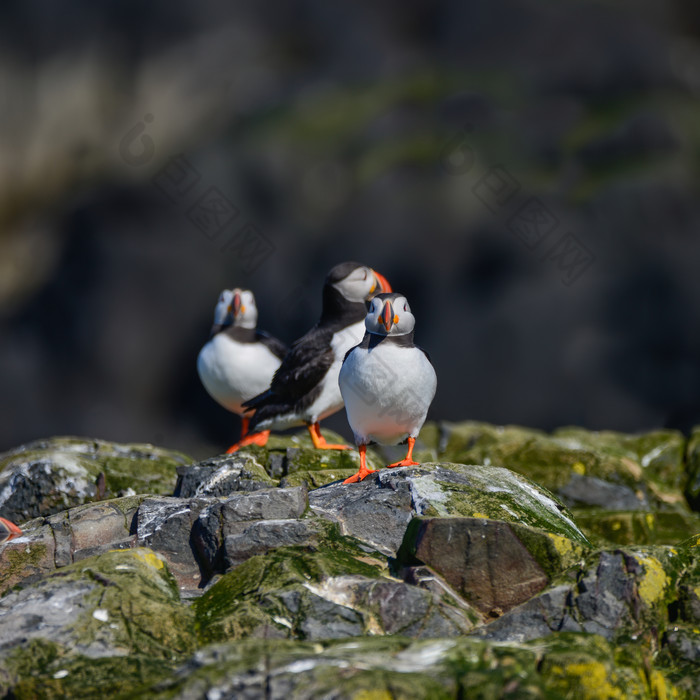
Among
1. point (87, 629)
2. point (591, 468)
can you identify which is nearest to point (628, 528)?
point (591, 468)

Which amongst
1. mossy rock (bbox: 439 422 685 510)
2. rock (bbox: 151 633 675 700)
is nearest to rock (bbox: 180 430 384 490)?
mossy rock (bbox: 439 422 685 510)

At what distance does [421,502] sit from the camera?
5.84 meters

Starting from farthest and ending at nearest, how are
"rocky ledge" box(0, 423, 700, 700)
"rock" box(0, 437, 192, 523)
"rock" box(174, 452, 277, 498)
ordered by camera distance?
"rock" box(0, 437, 192, 523) → "rock" box(174, 452, 277, 498) → "rocky ledge" box(0, 423, 700, 700)

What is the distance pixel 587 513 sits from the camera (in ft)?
29.9

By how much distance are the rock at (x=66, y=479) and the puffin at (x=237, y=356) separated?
3.83 ft

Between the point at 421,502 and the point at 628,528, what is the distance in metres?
3.43

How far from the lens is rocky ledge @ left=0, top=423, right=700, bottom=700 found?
156 inches

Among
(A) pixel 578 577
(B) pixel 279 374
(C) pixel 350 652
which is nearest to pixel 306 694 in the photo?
(C) pixel 350 652

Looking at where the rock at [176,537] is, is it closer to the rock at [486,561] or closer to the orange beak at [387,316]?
the rock at [486,561]

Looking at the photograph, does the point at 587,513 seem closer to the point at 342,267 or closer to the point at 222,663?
the point at 342,267

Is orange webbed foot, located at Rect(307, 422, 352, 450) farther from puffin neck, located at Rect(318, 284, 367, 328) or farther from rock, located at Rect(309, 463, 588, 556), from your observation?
rock, located at Rect(309, 463, 588, 556)

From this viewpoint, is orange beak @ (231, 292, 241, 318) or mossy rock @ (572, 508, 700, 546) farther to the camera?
orange beak @ (231, 292, 241, 318)

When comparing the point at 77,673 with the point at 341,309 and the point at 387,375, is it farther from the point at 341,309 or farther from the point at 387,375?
the point at 341,309

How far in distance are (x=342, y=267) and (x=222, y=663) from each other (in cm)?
561
